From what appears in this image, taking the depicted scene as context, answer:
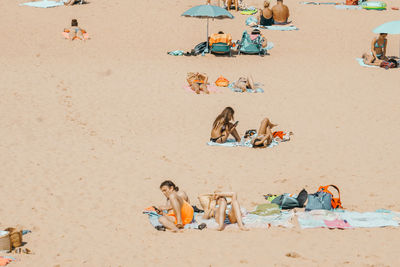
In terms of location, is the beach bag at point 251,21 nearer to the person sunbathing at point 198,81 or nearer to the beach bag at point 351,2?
the beach bag at point 351,2

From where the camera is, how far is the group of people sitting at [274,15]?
83.5ft

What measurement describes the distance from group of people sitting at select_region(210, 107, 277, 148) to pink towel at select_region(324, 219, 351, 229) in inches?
166

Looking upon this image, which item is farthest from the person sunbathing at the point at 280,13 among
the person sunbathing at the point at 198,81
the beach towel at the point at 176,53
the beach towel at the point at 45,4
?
the beach towel at the point at 45,4

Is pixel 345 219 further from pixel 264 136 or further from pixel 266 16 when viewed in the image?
pixel 266 16

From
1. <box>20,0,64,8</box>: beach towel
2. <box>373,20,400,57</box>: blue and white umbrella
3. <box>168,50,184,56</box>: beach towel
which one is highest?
<box>20,0,64,8</box>: beach towel

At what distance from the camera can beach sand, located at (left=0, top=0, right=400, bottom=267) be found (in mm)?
9273

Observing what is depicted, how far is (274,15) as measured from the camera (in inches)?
1027

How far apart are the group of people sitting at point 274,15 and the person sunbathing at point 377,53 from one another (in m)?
5.58

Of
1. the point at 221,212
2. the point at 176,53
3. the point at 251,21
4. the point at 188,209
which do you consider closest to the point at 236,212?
the point at 221,212

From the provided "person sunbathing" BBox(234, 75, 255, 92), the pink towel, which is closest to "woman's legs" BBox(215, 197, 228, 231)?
the pink towel

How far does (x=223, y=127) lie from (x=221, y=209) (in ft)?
14.6

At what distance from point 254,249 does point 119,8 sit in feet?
64.6

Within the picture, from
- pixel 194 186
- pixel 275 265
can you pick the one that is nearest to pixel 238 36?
pixel 194 186

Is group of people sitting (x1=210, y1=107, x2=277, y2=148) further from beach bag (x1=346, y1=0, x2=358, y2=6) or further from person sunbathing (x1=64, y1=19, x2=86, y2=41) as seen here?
beach bag (x1=346, y1=0, x2=358, y2=6)
